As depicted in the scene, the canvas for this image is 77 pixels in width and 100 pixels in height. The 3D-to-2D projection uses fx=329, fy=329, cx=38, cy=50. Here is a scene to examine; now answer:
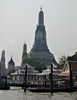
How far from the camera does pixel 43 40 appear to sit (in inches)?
7849

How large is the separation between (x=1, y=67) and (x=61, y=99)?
139m

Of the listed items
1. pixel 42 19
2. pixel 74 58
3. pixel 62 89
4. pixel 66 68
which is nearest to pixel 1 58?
pixel 42 19

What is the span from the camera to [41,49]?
632 feet

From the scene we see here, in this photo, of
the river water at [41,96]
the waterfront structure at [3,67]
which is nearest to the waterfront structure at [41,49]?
the waterfront structure at [3,67]

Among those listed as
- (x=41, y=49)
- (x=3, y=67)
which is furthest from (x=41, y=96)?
(x=41, y=49)

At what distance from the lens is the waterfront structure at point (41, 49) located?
187m

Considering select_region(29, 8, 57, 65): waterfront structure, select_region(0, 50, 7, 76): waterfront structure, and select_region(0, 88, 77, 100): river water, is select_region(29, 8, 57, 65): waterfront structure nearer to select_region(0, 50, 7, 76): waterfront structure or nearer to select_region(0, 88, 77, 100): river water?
select_region(0, 50, 7, 76): waterfront structure

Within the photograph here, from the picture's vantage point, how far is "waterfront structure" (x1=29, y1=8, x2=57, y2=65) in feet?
613

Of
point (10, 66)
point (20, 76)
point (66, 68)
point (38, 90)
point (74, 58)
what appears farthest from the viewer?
point (10, 66)

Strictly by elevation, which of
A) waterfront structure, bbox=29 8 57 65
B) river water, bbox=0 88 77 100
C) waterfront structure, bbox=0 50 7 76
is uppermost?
waterfront structure, bbox=29 8 57 65

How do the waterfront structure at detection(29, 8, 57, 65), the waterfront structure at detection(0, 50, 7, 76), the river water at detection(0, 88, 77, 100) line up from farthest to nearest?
the waterfront structure at detection(29, 8, 57, 65)
the waterfront structure at detection(0, 50, 7, 76)
the river water at detection(0, 88, 77, 100)

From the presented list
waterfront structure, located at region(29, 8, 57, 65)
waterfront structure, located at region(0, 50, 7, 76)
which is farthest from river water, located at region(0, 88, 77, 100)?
waterfront structure, located at region(29, 8, 57, 65)

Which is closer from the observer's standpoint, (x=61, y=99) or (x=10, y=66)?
(x=61, y=99)

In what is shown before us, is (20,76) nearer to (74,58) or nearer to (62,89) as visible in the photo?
(74,58)
